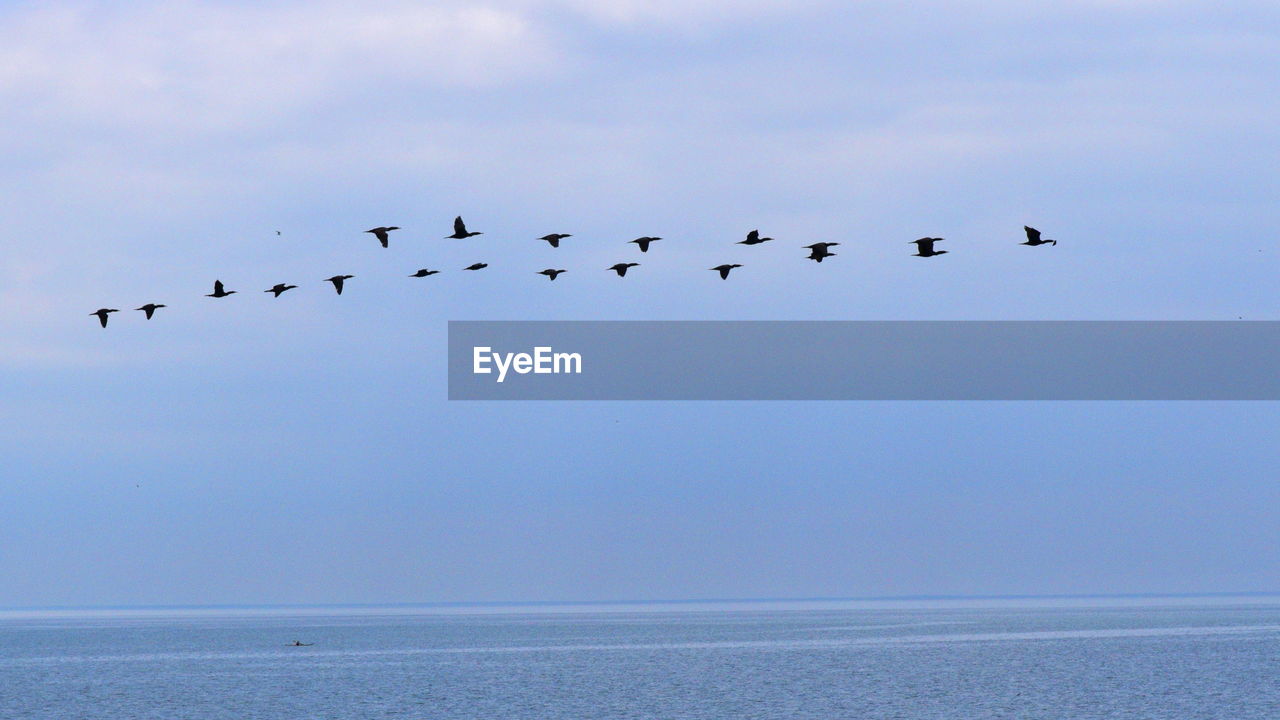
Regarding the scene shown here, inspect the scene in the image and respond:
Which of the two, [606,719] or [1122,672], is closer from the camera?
[606,719]

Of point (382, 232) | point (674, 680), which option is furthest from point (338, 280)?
point (674, 680)

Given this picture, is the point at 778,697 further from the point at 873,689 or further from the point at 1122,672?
the point at 1122,672

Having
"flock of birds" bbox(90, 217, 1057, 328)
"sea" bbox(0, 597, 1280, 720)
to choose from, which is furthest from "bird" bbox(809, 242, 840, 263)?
"sea" bbox(0, 597, 1280, 720)

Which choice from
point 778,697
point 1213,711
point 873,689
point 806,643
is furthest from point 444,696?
point 806,643

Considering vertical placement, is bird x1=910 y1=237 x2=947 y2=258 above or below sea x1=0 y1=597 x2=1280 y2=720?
above

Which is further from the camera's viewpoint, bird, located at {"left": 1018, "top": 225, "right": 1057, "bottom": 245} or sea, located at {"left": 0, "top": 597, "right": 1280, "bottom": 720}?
sea, located at {"left": 0, "top": 597, "right": 1280, "bottom": 720}

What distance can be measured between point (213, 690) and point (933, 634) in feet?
335

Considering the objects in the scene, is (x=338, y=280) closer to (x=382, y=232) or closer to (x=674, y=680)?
(x=382, y=232)

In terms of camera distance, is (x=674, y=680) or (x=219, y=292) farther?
(x=674, y=680)

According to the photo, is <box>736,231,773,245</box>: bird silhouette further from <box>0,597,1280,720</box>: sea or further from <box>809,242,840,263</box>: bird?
<box>0,597,1280,720</box>: sea

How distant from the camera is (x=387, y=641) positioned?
18762cm

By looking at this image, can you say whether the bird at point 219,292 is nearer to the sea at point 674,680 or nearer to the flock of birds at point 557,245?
the flock of birds at point 557,245

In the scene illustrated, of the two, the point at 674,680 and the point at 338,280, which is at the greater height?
the point at 338,280

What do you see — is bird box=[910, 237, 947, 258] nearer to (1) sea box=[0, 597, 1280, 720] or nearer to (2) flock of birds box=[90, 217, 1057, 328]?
(2) flock of birds box=[90, 217, 1057, 328]
